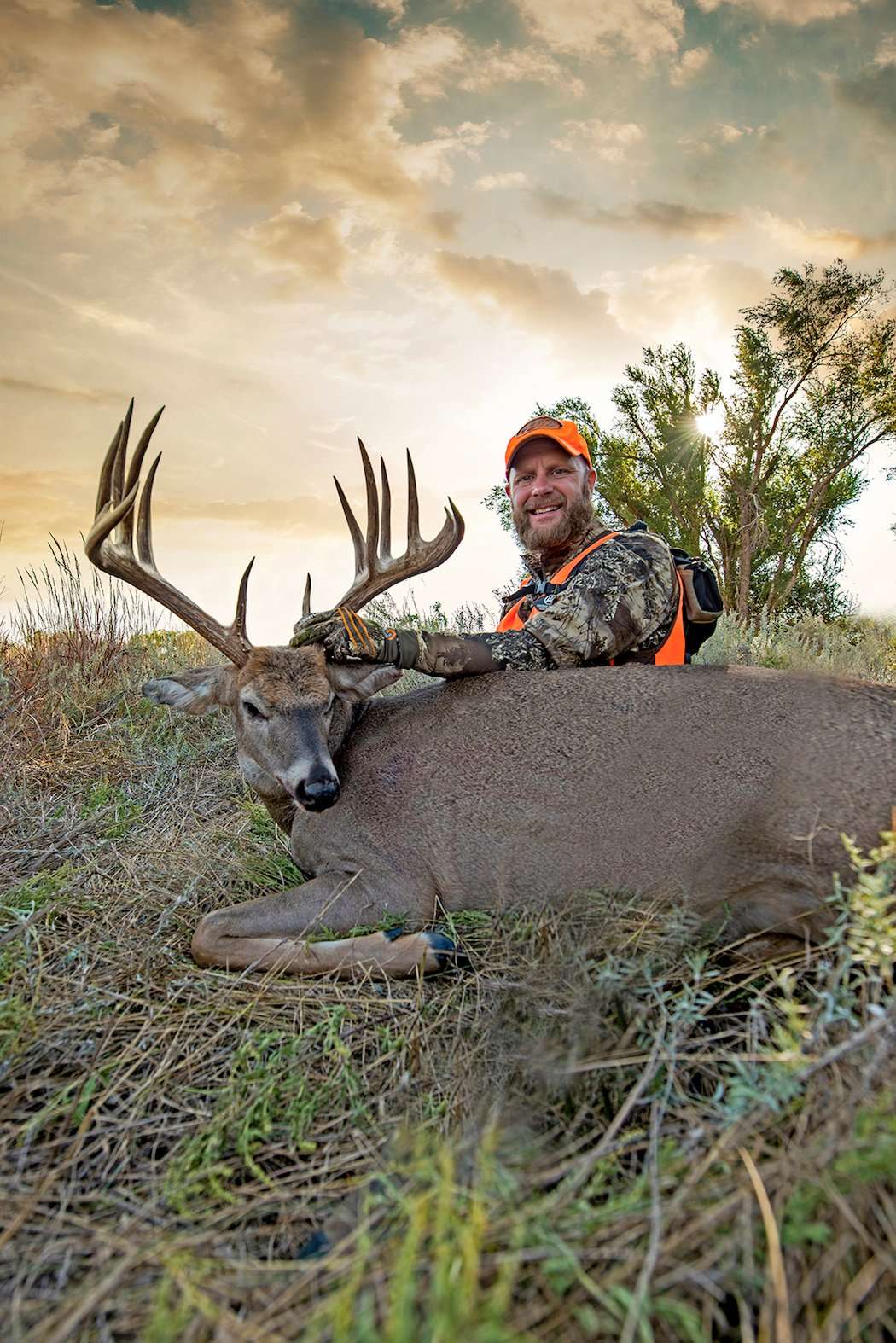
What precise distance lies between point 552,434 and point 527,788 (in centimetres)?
306

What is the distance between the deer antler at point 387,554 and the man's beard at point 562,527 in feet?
3.19

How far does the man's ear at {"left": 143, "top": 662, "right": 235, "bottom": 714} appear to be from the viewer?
4598 mm

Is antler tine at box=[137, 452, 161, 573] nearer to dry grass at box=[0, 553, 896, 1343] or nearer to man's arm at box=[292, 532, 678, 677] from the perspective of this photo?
man's arm at box=[292, 532, 678, 677]

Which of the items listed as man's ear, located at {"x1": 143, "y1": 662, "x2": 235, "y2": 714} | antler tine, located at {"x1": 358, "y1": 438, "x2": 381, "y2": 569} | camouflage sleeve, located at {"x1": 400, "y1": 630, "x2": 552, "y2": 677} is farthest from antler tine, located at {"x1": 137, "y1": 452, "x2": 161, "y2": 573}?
camouflage sleeve, located at {"x1": 400, "y1": 630, "x2": 552, "y2": 677}

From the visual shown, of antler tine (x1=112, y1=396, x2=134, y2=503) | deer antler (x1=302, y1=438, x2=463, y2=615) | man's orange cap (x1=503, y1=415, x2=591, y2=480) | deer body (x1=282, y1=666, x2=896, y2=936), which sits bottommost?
deer body (x1=282, y1=666, x2=896, y2=936)

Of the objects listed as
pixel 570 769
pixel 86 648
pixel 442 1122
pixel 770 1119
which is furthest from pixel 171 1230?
pixel 86 648

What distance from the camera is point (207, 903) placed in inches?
166

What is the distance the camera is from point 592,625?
14.1ft

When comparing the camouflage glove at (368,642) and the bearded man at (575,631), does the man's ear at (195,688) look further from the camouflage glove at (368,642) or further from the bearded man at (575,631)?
the camouflage glove at (368,642)

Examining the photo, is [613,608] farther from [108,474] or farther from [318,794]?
[108,474]

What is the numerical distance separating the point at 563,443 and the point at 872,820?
11.6 ft

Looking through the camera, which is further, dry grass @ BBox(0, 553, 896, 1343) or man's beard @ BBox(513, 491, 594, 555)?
man's beard @ BBox(513, 491, 594, 555)

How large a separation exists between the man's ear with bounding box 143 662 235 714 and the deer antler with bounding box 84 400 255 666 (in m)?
0.13

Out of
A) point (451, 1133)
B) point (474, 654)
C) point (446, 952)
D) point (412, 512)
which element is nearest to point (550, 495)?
point (412, 512)
